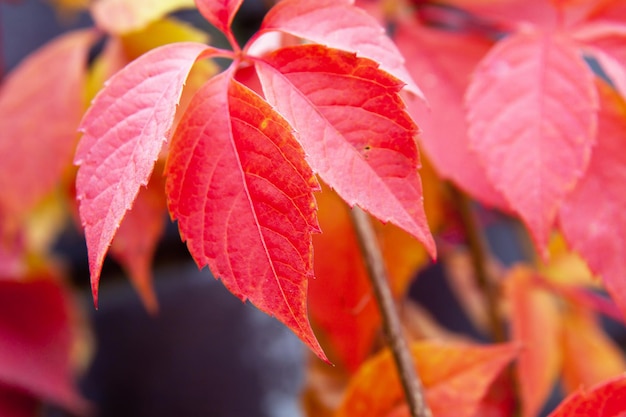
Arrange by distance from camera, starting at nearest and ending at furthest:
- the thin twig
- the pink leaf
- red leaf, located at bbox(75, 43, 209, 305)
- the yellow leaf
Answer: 1. red leaf, located at bbox(75, 43, 209, 305)
2. the pink leaf
3. the thin twig
4. the yellow leaf

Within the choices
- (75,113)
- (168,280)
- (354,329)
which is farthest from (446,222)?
(168,280)

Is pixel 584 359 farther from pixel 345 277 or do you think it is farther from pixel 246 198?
pixel 246 198

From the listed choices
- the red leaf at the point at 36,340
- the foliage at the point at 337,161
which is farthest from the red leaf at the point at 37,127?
the red leaf at the point at 36,340

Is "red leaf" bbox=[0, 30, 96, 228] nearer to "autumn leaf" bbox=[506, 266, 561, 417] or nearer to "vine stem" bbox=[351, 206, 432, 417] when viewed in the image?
"vine stem" bbox=[351, 206, 432, 417]

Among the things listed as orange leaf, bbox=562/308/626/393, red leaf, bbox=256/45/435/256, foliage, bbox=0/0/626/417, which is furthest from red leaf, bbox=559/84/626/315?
orange leaf, bbox=562/308/626/393

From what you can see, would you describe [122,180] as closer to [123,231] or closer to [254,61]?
[254,61]

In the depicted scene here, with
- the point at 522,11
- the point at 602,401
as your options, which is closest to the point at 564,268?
the point at 522,11
